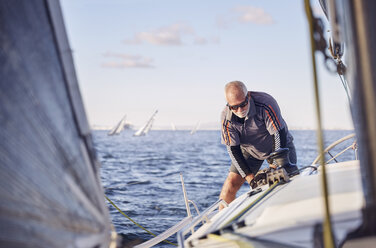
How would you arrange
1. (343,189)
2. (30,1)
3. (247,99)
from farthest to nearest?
(247,99) → (343,189) → (30,1)

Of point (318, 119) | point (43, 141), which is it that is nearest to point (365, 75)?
point (318, 119)

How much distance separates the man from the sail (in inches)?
101

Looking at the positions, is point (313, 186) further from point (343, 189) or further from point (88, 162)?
point (88, 162)

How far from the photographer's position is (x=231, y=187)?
14.4 feet

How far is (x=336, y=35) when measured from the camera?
1306mm

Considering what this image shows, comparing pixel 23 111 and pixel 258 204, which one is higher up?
pixel 23 111

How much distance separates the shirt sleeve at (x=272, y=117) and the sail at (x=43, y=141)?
286cm

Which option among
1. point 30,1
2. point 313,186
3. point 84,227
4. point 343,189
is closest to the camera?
point 30,1

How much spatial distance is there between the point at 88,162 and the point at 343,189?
3.67 feet

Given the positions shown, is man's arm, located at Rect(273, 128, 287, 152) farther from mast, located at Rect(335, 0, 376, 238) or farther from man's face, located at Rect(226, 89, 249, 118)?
mast, located at Rect(335, 0, 376, 238)

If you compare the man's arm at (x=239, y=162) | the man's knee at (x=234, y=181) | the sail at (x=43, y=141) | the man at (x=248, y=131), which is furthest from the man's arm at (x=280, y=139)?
the sail at (x=43, y=141)

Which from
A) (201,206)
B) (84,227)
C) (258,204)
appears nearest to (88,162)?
(84,227)

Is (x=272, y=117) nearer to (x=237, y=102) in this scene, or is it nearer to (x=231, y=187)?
(x=237, y=102)

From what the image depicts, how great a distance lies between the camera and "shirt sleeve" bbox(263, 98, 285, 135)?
4.12 meters
